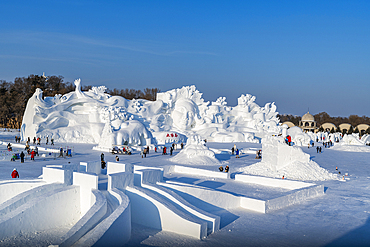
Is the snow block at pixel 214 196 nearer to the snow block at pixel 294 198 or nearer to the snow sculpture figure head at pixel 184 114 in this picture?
the snow block at pixel 294 198

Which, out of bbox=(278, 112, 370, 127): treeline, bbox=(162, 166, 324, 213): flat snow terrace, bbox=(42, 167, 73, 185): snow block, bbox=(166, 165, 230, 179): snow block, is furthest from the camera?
bbox=(278, 112, 370, 127): treeline

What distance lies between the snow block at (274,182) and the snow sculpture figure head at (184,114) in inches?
1274

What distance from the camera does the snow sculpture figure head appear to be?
4772 cm

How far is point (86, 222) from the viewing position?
7582mm

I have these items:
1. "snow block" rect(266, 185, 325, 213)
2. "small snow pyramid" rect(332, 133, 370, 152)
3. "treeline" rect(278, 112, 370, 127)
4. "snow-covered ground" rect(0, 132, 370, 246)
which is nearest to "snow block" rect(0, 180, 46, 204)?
"snow-covered ground" rect(0, 132, 370, 246)

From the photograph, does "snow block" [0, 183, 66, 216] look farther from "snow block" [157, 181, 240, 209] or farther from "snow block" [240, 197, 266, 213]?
"snow block" [240, 197, 266, 213]

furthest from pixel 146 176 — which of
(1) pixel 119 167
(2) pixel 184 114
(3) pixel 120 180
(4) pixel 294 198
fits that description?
(2) pixel 184 114

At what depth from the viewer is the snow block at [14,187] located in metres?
10.6

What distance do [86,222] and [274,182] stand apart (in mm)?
9341

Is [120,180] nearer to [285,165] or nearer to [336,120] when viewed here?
[285,165]

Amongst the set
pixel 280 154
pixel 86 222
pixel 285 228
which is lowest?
pixel 285 228

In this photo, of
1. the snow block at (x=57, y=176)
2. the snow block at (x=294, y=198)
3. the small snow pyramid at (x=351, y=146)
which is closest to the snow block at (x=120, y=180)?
the snow block at (x=57, y=176)

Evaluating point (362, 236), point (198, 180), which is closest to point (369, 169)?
point (198, 180)

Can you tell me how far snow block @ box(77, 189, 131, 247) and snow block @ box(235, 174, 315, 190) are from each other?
25.4ft
